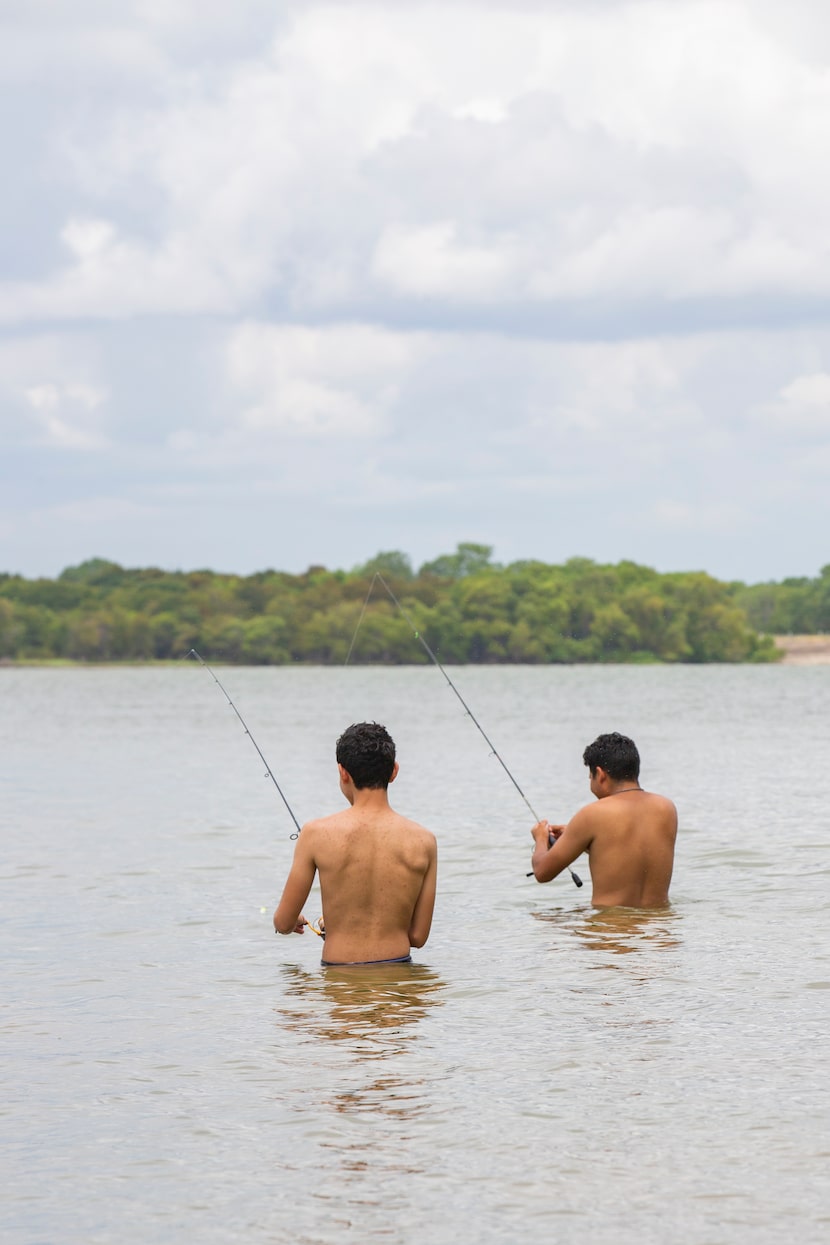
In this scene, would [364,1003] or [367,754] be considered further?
[364,1003]

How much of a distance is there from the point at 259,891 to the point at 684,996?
642cm

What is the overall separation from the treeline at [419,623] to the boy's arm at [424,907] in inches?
5248

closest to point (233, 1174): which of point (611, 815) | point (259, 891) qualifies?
point (611, 815)

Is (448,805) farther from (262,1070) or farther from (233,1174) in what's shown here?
(233,1174)

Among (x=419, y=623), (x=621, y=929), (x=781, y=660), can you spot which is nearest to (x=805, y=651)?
(x=781, y=660)

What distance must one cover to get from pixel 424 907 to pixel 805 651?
157723mm

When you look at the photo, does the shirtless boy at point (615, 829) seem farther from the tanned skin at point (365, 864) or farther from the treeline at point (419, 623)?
the treeline at point (419, 623)

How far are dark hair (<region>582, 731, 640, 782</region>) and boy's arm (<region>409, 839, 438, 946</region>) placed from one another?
7.19ft

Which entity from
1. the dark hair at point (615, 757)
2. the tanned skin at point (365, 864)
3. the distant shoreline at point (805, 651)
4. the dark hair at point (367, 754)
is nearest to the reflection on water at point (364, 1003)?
the tanned skin at point (365, 864)

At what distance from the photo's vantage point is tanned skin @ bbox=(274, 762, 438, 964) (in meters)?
8.51

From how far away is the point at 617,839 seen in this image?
35.9 ft

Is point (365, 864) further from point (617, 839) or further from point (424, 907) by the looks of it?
point (617, 839)

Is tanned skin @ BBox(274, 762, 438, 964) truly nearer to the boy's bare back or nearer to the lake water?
the boy's bare back

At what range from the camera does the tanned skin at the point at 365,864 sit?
8.51 meters
